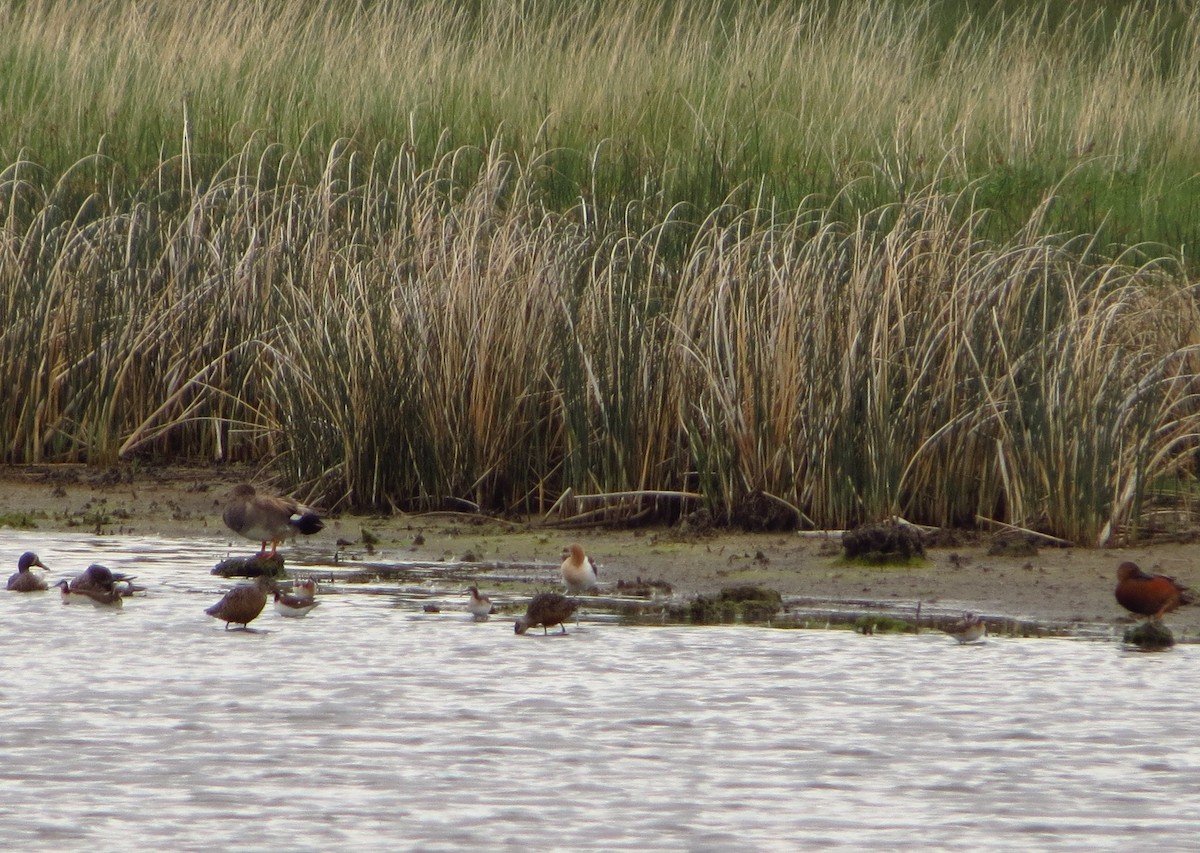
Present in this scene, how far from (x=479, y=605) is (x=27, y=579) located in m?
1.98

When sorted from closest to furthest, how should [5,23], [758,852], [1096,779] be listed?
[758,852]
[1096,779]
[5,23]

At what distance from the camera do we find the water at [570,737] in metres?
5.31

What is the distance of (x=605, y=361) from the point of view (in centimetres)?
1021

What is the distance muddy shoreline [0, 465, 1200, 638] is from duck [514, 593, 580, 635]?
3.28 feet

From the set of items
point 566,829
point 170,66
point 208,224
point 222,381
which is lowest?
point 566,829

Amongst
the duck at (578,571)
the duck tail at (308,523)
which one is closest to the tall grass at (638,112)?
the duck tail at (308,523)

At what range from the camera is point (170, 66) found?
16.2 metres

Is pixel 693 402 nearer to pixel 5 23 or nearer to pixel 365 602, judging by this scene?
pixel 365 602

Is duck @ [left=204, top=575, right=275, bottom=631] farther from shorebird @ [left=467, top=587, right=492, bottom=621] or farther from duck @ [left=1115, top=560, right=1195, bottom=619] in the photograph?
duck @ [left=1115, top=560, right=1195, bottom=619]

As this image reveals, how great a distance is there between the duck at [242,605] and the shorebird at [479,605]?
790mm

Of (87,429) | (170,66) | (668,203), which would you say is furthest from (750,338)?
(170,66)

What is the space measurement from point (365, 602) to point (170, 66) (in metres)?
8.73

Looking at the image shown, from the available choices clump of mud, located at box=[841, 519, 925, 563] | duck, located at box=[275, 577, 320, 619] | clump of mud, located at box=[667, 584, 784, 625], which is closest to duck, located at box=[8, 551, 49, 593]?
duck, located at box=[275, 577, 320, 619]

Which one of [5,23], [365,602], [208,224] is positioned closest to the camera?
[365,602]
